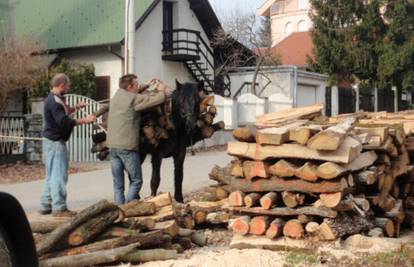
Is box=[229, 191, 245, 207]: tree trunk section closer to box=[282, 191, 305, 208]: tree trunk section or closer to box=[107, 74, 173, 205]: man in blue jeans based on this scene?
box=[282, 191, 305, 208]: tree trunk section

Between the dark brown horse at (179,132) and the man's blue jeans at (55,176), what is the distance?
1.44m

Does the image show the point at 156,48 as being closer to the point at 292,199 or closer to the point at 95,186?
the point at 95,186

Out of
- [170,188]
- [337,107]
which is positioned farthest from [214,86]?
[170,188]

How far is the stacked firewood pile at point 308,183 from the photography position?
786cm

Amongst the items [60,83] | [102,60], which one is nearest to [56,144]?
[60,83]

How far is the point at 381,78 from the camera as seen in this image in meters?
38.0

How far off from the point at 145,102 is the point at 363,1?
101 ft

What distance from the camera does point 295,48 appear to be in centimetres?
5462

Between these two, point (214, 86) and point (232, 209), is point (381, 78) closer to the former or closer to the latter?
point (214, 86)

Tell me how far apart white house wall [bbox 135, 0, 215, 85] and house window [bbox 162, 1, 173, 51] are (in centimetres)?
19

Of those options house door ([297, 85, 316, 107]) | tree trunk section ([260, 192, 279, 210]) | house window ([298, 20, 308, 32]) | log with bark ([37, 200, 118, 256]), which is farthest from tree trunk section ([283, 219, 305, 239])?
house window ([298, 20, 308, 32])

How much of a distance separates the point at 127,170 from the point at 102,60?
19684 millimetres

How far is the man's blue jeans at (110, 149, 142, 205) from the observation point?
9.50 meters

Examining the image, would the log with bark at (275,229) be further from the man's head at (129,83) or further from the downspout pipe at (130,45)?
the downspout pipe at (130,45)
